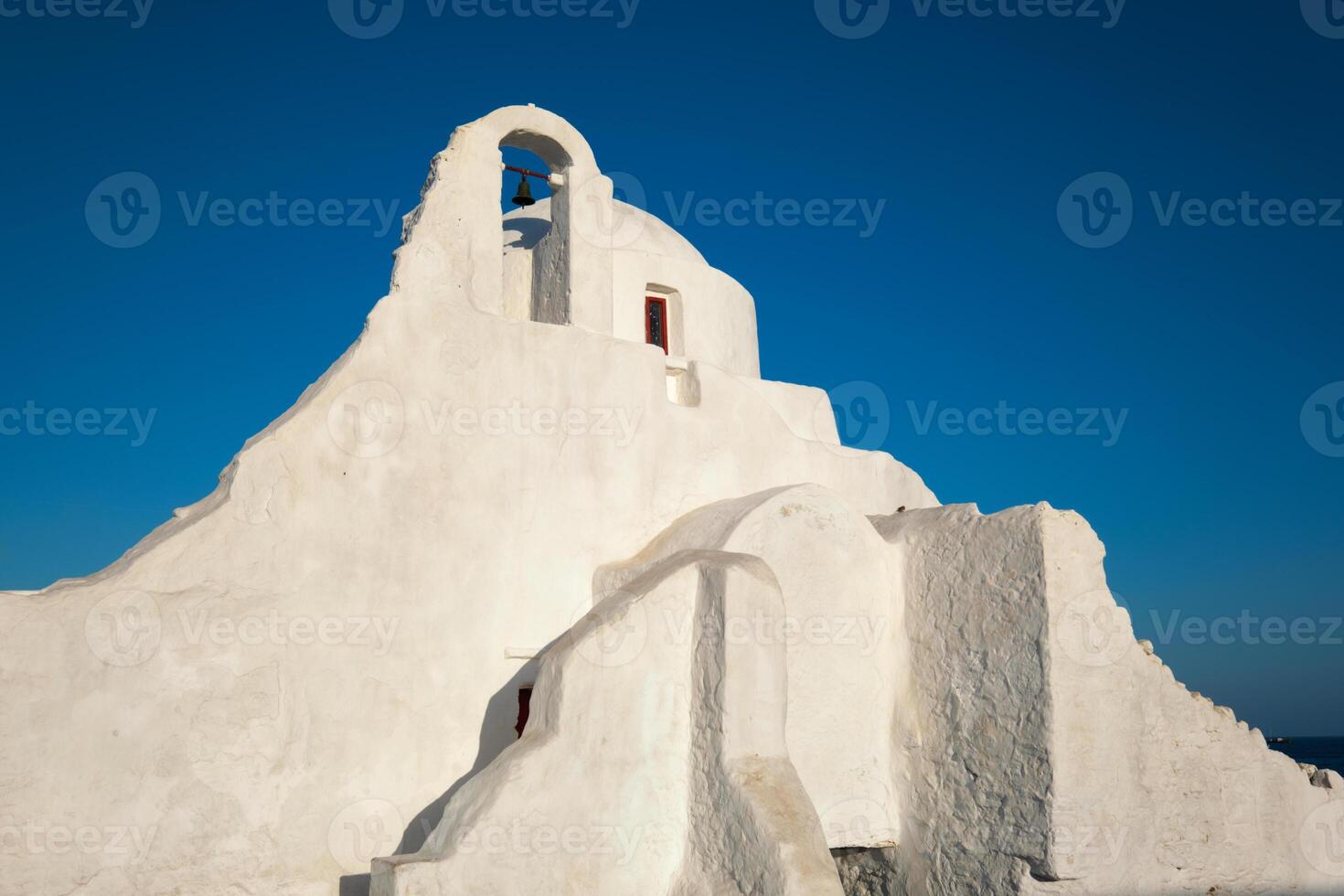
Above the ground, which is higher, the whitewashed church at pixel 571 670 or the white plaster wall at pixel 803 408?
the white plaster wall at pixel 803 408

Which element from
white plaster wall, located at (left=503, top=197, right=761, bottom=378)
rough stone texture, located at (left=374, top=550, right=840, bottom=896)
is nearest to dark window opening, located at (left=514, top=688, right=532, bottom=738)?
rough stone texture, located at (left=374, top=550, right=840, bottom=896)

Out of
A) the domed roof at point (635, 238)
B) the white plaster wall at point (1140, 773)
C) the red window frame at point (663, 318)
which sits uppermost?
the domed roof at point (635, 238)

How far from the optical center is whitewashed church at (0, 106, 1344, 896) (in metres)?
7.82

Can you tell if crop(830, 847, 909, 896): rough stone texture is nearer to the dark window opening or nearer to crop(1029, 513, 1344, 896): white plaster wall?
crop(1029, 513, 1344, 896): white plaster wall

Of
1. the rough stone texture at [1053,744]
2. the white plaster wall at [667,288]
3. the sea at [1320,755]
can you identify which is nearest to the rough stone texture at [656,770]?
the rough stone texture at [1053,744]

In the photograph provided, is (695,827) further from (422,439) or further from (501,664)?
(422,439)

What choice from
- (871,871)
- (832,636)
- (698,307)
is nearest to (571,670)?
(832,636)

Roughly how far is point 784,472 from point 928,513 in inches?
69.1

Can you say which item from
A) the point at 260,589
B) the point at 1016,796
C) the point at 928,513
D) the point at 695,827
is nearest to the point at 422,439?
the point at 260,589

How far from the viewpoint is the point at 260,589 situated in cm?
845

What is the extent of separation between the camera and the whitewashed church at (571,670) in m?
7.82

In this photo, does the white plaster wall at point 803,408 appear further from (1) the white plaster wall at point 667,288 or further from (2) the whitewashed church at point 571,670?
(2) the whitewashed church at point 571,670

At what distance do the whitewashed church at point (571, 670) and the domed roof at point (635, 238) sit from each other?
1.12 meters

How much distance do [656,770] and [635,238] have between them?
6.91 m
